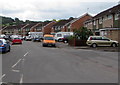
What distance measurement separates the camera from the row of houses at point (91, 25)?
37562 mm

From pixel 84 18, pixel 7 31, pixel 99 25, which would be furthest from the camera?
pixel 7 31

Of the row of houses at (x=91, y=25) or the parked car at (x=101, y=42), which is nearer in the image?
the parked car at (x=101, y=42)

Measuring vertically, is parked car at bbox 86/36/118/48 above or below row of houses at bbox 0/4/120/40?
below

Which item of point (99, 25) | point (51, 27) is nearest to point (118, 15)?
point (99, 25)

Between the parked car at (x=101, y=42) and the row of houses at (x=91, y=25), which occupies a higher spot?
the row of houses at (x=91, y=25)

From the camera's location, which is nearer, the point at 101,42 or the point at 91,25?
the point at 101,42

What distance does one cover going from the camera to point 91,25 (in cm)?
5562

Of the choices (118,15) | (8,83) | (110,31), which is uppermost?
(118,15)

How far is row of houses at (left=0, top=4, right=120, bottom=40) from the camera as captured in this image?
→ 37.6m

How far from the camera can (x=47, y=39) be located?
3588 centimetres

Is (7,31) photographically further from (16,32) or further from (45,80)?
(45,80)

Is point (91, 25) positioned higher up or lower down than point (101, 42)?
higher up

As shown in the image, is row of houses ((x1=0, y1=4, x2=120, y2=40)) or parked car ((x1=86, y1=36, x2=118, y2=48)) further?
row of houses ((x1=0, y1=4, x2=120, y2=40))

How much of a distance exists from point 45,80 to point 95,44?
955 inches
